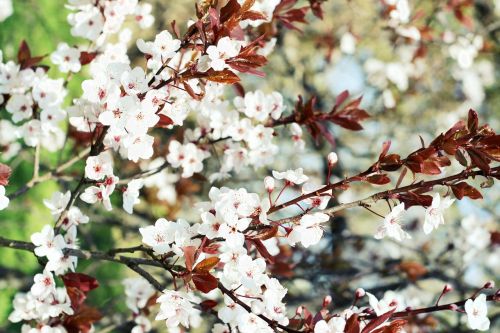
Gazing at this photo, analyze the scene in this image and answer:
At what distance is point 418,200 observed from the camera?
123cm

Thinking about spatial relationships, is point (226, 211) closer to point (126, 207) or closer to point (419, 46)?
point (126, 207)

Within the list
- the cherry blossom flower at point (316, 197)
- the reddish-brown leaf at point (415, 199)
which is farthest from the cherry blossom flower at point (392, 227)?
the cherry blossom flower at point (316, 197)

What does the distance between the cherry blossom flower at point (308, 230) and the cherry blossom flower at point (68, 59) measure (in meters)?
0.95

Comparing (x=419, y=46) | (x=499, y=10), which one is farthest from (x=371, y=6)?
(x=499, y=10)

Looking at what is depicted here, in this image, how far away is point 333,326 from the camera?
4.10 ft

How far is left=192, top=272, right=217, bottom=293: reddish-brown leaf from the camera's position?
1208 millimetres

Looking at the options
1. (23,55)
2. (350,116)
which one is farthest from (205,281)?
(23,55)

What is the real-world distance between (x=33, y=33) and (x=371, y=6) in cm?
242

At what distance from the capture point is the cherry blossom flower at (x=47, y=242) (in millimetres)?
1409

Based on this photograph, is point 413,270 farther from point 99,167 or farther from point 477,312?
point 99,167

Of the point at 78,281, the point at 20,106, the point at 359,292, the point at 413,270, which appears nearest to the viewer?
the point at 359,292

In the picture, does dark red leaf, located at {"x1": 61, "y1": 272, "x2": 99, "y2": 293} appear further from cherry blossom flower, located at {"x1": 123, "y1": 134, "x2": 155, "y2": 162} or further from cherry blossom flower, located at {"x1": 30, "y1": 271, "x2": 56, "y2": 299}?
cherry blossom flower, located at {"x1": 123, "y1": 134, "x2": 155, "y2": 162}

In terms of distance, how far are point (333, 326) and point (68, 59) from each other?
1.16 m

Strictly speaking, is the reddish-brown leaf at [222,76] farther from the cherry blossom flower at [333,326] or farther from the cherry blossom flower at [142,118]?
the cherry blossom flower at [333,326]
